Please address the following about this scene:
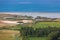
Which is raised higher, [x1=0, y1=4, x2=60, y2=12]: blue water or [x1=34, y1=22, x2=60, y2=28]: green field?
[x1=0, y1=4, x2=60, y2=12]: blue water

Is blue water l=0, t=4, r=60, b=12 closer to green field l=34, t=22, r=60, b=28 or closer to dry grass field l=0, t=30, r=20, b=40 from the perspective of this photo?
green field l=34, t=22, r=60, b=28

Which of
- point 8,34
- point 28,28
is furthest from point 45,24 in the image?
point 8,34

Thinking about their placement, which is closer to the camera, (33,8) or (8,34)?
(8,34)

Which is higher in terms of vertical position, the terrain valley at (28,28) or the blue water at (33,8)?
the blue water at (33,8)

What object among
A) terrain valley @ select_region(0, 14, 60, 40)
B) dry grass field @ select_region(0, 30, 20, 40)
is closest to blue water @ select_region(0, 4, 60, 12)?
terrain valley @ select_region(0, 14, 60, 40)

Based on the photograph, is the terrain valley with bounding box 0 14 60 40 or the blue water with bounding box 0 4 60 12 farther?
the blue water with bounding box 0 4 60 12

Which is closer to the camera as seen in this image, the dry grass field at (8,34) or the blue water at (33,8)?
the dry grass field at (8,34)

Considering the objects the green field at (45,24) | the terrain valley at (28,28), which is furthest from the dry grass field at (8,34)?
the green field at (45,24)

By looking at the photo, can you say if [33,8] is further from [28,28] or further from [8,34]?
[8,34]

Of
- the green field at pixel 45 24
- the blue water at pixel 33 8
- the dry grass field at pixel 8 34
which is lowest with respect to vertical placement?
the dry grass field at pixel 8 34

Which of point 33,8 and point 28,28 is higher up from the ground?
point 33,8

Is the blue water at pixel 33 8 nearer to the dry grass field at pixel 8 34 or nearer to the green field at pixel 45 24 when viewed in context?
the green field at pixel 45 24

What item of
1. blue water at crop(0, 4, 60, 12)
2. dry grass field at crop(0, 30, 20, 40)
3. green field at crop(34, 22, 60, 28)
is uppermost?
blue water at crop(0, 4, 60, 12)
